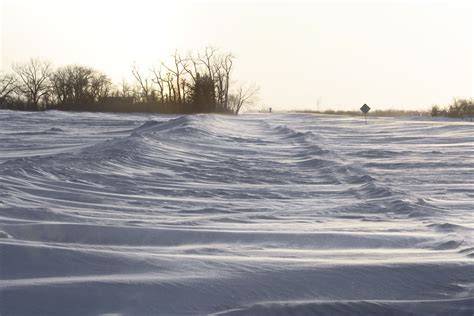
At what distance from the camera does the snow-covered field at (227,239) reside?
2871mm

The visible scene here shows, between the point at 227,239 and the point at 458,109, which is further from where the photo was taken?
the point at 458,109

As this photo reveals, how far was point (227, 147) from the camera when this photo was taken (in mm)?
12281

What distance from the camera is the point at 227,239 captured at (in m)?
4.11

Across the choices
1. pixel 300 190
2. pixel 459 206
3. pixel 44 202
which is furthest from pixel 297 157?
pixel 44 202

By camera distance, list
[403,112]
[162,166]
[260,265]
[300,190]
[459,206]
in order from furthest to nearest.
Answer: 1. [403,112]
2. [162,166]
3. [300,190]
4. [459,206]
5. [260,265]

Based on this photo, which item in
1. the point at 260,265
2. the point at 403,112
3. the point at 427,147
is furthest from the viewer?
the point at 403,112

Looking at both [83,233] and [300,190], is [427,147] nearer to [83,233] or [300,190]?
[300,190]

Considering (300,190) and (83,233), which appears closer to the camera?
(83,233)

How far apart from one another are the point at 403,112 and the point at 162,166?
4174 cm

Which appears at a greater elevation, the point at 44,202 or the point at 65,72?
the point at 65,72

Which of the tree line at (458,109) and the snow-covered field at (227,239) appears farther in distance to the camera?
the tree line at (458,109)

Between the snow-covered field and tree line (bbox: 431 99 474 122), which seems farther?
tree line (bbox: 431 99 474 122)

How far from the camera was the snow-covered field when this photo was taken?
287 centimetres

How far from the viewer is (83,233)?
4.02m
